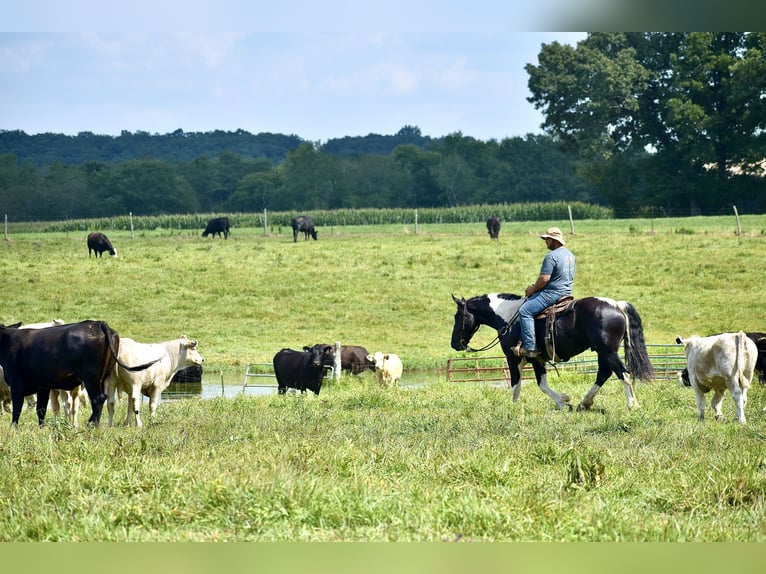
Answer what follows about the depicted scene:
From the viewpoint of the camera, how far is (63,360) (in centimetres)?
1088

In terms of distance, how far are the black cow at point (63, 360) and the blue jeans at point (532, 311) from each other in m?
4.64

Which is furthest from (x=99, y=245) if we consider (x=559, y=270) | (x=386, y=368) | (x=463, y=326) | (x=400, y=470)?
(x=400, y=470)

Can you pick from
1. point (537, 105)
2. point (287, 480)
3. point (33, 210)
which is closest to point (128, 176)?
point (33, 210)

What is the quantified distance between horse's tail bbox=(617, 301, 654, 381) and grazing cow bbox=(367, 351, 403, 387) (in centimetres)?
779

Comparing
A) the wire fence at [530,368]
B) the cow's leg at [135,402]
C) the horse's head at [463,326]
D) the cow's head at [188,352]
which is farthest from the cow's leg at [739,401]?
the wire fence at [530,368]

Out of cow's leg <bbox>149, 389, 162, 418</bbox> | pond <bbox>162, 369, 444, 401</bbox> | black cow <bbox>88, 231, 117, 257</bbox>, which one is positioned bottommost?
pond <bbox>162, 369, 444, 401</bbox>

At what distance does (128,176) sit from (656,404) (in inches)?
2726

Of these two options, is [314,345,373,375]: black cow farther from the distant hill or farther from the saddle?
the distant hill

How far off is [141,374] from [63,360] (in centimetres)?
126

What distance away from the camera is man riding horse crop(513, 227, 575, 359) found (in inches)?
471

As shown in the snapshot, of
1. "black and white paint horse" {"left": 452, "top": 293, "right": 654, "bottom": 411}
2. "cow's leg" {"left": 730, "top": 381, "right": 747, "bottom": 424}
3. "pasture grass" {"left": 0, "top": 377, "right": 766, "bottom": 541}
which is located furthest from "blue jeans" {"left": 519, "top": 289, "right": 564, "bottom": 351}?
"cow's leg" {"left": 730, "top": 381, "right": 747, "bottom": 424}

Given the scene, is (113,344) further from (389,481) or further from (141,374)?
(389,481)

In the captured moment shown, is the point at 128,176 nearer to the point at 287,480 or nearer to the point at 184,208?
the point at 184,208

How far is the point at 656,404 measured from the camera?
480 inches
